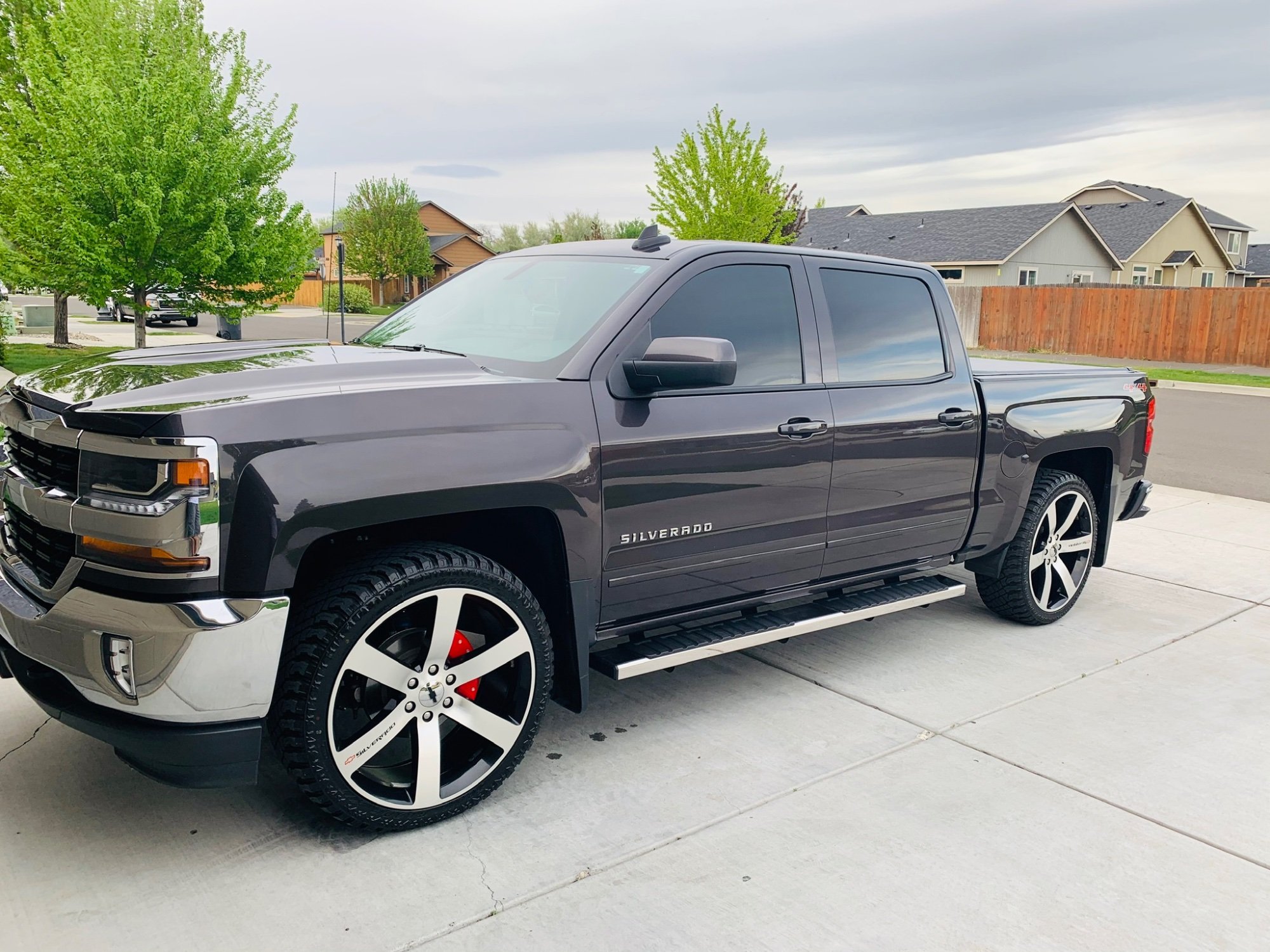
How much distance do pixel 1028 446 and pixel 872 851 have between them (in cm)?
268

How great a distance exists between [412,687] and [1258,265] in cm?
8171

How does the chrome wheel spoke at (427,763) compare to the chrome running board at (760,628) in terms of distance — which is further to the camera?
the chrome running board at (760,628)

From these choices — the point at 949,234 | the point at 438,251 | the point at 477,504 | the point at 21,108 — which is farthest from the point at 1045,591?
the point at 438,251

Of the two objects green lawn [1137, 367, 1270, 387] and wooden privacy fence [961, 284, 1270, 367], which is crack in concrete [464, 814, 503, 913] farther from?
wooden privacy fence [961, 284, 1270, 367]

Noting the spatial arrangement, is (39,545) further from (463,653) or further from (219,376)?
(463,653)

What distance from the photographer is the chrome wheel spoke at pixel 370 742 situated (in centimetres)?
312

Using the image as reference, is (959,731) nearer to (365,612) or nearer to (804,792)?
(804,792)

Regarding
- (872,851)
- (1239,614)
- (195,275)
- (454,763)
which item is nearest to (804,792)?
(872,851)

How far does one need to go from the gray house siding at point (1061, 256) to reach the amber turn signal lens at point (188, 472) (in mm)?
45903

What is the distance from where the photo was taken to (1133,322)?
3077 cm

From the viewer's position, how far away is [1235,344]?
28.8m

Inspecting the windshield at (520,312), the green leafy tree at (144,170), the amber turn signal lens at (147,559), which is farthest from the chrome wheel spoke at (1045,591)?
the green leafy tree at (144,170)

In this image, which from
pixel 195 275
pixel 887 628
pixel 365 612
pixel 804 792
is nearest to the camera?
pixel 365 612

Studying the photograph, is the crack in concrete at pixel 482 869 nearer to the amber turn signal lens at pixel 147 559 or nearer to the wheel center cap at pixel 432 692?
the wheel center cap at pixel 432 692
